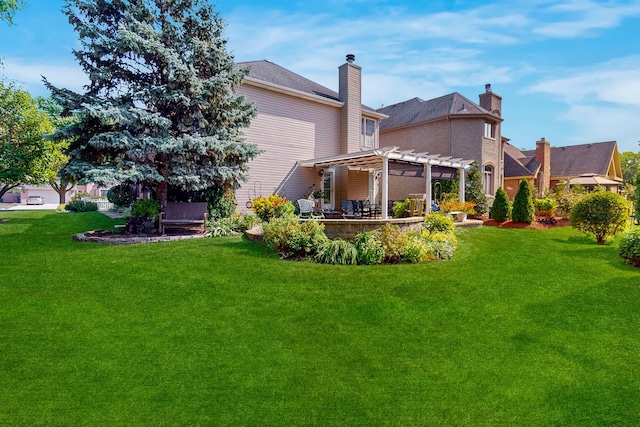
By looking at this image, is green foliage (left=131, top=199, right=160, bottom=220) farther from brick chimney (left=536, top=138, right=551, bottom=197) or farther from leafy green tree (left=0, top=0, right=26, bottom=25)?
brick chimney (left=536, top=138, right=551, bottom=197)

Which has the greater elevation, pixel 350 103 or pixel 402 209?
pixel 350 103

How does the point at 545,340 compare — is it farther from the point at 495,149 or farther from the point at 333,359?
the point at 495,149

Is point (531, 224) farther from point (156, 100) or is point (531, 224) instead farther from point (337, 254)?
point (156, 100)

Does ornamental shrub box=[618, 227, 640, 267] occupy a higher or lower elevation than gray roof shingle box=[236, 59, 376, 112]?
lower

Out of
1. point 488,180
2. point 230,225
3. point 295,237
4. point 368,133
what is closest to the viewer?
point 295,237

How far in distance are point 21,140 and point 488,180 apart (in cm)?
2668

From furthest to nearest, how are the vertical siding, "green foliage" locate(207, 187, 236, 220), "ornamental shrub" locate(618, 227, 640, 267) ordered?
1. the vertical siding
2. "green foliage" locate(207, 187, 236, 220)
3. "ornamental shrub" locate(618, 227, 640, 267)

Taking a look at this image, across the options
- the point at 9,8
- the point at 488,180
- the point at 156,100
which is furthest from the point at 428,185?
the point at 9,8

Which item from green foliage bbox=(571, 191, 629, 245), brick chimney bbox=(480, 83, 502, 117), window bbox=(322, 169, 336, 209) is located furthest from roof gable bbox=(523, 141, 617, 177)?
window bbox=(322, 169, 336, 209)

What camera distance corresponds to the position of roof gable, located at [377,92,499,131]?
22.6 m

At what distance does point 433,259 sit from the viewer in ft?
29.0

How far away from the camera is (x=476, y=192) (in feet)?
66.5

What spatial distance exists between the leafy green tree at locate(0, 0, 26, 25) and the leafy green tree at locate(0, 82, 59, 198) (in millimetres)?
3865

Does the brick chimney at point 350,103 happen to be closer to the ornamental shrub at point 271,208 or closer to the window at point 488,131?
the ornamental shrub at point 271,208
